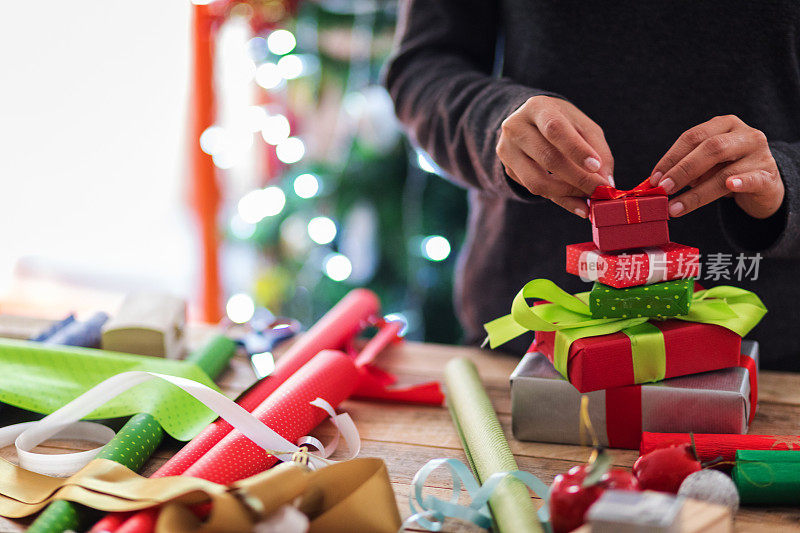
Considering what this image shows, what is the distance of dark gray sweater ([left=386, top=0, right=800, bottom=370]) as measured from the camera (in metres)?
0.96

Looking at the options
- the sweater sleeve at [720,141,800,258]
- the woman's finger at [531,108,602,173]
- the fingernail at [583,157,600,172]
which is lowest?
the sweater sleeve at [720,141,800,258]

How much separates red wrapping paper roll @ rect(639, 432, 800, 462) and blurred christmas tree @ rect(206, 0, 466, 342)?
4.40 feet

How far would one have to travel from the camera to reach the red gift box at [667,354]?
77 cm

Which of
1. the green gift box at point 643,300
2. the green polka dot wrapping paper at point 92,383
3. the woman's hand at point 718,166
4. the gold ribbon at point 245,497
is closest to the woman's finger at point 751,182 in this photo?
the woman's hand at point 718,166

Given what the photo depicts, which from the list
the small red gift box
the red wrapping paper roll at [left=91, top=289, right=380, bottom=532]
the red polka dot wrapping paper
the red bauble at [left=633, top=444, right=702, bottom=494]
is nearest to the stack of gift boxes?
the small red gift box

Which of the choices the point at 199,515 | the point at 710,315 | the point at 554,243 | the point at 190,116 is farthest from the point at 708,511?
the point at 190,116

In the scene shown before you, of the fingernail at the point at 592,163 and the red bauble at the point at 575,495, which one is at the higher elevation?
the fingernail at the point at 592,163

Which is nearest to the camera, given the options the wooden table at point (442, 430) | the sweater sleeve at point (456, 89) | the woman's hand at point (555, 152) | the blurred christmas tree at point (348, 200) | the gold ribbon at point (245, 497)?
the gold ribbon at point (245, 497)

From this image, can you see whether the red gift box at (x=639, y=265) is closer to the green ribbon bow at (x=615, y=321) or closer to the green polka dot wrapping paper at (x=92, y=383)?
the green ribbon bow at (x=615, y=321)

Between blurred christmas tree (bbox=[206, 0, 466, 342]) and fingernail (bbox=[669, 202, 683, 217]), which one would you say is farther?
blurred christmas tree (bbox=[206, 0, 466, 342])

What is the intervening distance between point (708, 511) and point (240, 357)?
0.75 metres

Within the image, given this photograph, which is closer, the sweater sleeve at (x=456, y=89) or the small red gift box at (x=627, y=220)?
the small red gift box at (x=627, y=220)

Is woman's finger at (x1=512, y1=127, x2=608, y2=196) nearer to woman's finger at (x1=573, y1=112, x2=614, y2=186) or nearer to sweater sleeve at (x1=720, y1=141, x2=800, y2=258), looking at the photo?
woman's finger at (x1=573, y1=112, x2=614, y2=186)

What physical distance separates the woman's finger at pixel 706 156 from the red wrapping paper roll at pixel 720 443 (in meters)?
0.27
